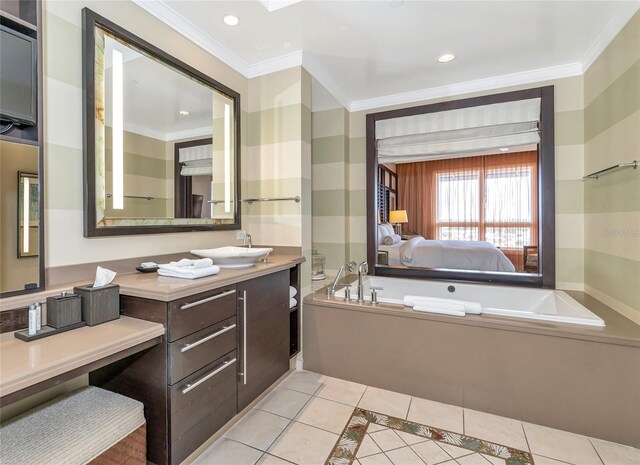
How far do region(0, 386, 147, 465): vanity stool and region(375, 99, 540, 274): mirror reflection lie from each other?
8.62 ft

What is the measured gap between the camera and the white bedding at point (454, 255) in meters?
3.03

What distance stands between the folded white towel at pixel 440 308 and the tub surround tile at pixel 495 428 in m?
0.61

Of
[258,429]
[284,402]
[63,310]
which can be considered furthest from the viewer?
[284,402]

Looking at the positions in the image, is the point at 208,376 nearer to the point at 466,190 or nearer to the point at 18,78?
the point at 18,78

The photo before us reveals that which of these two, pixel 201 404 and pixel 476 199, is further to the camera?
pixel 476 199

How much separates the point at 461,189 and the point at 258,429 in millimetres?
2731

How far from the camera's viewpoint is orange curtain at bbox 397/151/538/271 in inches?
114

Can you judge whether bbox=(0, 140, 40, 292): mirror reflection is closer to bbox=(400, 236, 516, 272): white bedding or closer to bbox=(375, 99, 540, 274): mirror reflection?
bbox=(375, 99, 540, 274): mirror reflection

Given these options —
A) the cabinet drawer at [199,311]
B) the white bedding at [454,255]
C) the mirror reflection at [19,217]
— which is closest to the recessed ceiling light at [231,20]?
the mirror reflection at [19,217]

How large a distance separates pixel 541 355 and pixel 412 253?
1629mm

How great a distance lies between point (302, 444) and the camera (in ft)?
5.50

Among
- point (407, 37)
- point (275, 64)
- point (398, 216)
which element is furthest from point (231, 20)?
point (398, 216)

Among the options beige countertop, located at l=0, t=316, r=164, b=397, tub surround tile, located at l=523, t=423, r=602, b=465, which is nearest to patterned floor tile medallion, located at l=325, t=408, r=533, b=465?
tub surround tile, located at l=523, t=423, r=602, b=465

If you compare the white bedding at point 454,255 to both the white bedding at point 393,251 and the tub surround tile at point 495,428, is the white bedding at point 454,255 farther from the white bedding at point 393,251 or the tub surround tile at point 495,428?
the tub surround tile at point 495,428
